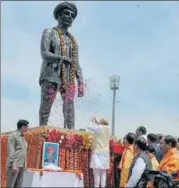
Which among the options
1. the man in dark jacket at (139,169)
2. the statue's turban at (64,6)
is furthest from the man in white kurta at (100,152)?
the statue's turban at (64,6)

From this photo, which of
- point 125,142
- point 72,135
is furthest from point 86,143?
point 125,142

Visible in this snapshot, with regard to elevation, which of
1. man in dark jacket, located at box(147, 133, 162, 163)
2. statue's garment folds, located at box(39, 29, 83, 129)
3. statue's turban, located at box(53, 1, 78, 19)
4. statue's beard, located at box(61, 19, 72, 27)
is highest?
statue's turban, located at box(53, 1, 78, 19)

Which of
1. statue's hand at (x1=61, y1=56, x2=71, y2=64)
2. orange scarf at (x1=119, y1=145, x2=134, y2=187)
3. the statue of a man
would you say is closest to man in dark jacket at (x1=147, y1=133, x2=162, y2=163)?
orange scarf at (x1=119, y1=145, x2=134, y2=187)

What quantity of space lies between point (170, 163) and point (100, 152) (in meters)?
1.45

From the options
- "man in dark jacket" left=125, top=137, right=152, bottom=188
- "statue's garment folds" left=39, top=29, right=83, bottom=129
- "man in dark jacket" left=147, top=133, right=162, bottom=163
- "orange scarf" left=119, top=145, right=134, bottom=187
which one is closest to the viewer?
"man in dark jacket" left=125, top=137, right=152, bottom=188

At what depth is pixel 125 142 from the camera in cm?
760

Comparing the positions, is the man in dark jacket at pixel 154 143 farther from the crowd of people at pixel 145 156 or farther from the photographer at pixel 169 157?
the photographer at pixel 169 157

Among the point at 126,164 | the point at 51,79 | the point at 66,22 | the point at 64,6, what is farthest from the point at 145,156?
the point at 64,6

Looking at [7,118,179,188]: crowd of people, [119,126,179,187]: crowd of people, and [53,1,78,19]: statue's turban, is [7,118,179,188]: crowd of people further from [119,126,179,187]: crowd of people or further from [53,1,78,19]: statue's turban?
[53,1,78,19]: statue's turban

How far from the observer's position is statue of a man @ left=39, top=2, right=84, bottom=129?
838 cm

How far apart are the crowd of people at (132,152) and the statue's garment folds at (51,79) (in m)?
1.13

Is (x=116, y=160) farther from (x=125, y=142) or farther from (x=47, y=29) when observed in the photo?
(x=47, y=29)

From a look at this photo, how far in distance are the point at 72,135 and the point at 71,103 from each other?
0.85 metres

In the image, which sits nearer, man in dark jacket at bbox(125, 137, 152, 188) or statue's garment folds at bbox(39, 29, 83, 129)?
man in dark jacket at bbox(125, 137, 152, 188)
